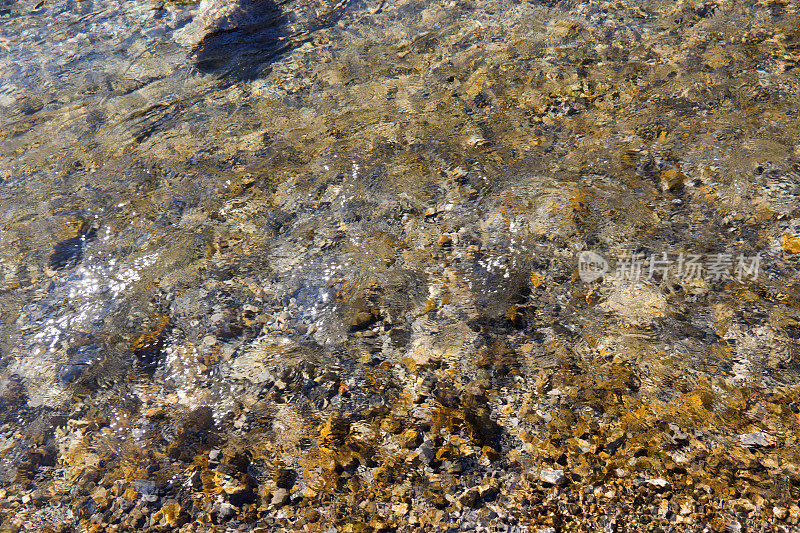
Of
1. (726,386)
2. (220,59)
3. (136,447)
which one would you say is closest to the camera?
(726,386)

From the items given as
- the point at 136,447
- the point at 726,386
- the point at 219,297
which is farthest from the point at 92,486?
the point at 726,386

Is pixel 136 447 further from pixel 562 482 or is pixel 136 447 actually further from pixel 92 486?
pixel 562 482

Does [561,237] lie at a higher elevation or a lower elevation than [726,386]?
higher

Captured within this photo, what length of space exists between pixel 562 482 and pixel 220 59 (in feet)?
12.8

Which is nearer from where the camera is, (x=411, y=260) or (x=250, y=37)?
(x=411, y=260)

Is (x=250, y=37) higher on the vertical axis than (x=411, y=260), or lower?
higher

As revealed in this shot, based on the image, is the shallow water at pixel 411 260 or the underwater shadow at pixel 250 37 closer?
the shallow water at pixel 411 260

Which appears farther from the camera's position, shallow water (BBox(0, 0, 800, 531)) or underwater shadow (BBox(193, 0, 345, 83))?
underwater shadow (BBox(193, 0, 345, 83))

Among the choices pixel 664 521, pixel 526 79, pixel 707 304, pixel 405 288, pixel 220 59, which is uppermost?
pixel 220 59

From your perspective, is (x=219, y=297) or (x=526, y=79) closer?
(x=219, y=297)

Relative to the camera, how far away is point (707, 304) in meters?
2.02

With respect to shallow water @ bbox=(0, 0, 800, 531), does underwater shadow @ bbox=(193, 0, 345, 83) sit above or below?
above

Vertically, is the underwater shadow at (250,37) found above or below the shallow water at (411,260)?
above

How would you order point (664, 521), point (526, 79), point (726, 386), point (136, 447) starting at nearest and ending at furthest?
point (664, 521)
point (726, 386)
point (136, 447)
point (526, 79)
